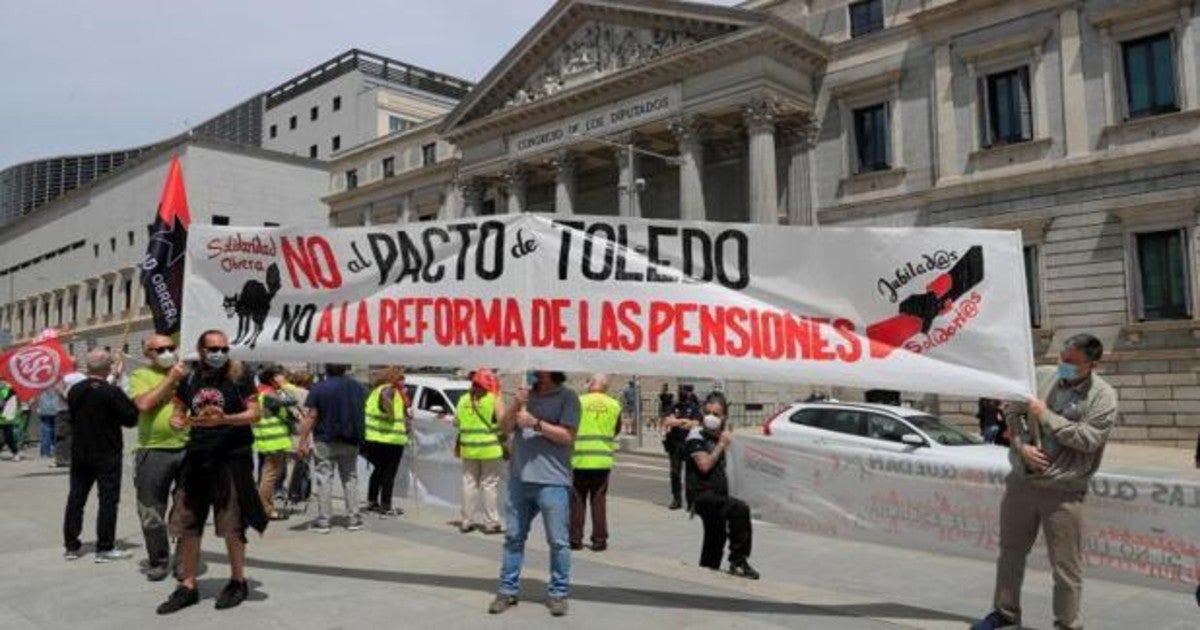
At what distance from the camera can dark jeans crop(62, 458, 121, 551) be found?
7969 millimetres

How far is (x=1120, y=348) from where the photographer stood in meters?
26.2

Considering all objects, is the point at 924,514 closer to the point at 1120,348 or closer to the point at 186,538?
the point at 186,538

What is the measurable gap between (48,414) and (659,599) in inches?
655

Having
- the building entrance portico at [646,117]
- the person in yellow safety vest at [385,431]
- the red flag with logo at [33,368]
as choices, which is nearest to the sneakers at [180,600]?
the person in yellow safety vest at [385,431]

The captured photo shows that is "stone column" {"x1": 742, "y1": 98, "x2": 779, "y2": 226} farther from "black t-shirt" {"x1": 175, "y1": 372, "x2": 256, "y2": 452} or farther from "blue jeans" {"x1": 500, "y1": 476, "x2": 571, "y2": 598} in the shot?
"black t-shirt" {"x1": 175, "y1": 372, "x2": 256, "y2": 452}

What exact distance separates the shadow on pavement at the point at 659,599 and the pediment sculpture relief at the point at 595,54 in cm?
3318

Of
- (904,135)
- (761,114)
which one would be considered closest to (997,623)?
(904,135)

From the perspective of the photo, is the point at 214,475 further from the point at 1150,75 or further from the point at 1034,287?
the point at 1150,75

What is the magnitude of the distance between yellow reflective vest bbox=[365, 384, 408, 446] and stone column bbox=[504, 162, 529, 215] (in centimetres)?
3431

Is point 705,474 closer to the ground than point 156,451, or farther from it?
closer to the ground

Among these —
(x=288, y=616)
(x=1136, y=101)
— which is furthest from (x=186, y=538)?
(x=1136, y=101)

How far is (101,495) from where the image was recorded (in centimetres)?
797

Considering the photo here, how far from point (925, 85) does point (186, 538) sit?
98.1 feet

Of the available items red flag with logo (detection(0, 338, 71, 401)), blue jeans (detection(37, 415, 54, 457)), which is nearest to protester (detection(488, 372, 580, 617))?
red flag with logo (detection(0, 338, 71, 401))
